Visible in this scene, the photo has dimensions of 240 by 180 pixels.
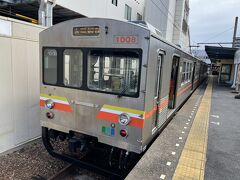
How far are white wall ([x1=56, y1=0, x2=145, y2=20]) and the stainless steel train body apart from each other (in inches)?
214

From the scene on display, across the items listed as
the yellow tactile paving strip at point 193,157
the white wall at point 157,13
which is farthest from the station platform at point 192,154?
the white wall at point 157,13

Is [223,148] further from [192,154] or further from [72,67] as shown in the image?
[72,67]

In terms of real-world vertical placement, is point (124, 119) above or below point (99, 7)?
below

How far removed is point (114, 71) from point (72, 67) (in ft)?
2.74

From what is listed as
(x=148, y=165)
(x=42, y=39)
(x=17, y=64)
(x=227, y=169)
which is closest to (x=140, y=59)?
(x=148, y=165)

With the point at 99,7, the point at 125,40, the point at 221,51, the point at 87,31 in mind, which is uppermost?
the point at 99,7

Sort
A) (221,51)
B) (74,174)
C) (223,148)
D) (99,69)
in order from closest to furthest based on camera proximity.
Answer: (99,69), (74,174), (223,148), (221,51)

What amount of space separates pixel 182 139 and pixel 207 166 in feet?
3.10

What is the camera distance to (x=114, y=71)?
3.23 meters

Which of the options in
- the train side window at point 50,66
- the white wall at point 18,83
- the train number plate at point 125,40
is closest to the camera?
the train number plate at point 125,40

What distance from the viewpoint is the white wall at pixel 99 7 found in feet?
30.1

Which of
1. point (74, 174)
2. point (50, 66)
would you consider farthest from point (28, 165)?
point (50, 66)

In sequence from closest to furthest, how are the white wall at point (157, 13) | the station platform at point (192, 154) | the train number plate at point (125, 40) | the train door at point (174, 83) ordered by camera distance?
the train number plate at point (125, 40) < the station platform at point (192, 154) < the train door at point (174, 83) < the white wall at point (157, 13)

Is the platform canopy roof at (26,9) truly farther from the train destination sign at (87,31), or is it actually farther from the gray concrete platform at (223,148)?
the gray concrete platform at (223,148)
